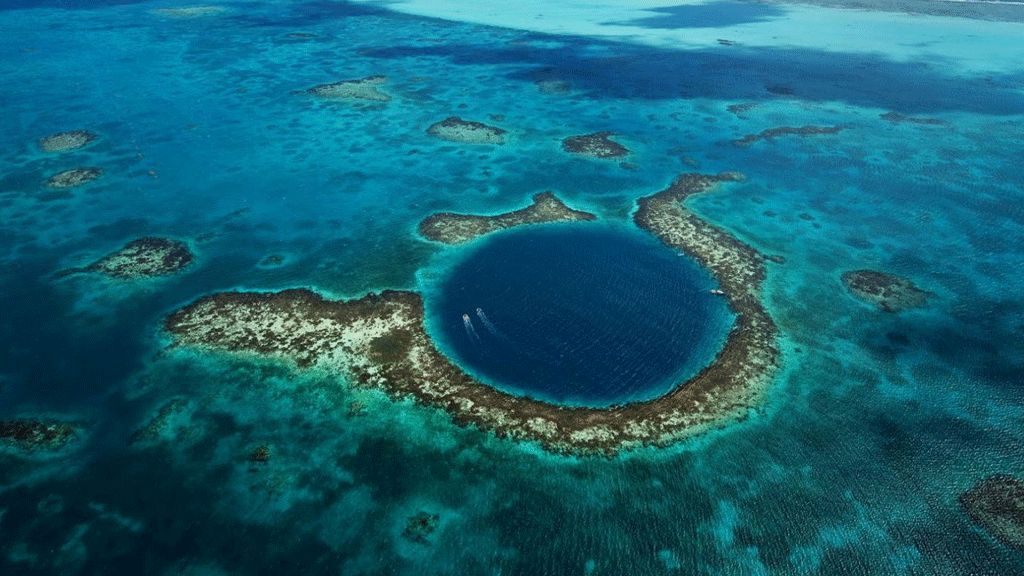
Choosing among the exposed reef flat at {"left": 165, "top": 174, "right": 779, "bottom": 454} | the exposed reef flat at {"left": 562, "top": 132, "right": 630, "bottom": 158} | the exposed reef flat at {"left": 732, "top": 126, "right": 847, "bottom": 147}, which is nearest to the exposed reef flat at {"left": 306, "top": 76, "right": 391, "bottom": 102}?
the exposed reef flat at {"left": 562, "top": 132, "right": 630, "bottom": 158}

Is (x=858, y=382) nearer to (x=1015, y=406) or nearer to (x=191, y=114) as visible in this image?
(x=1015, y=406)

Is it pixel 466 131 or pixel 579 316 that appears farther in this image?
pixel 466 131

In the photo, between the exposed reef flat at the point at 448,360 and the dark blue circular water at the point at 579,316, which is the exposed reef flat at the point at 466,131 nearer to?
the dark blue circular water at the point at 579,316

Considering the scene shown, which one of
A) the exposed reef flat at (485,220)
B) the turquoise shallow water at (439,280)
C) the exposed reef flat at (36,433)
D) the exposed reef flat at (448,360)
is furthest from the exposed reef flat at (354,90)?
the exposed reef flat at (36,433)

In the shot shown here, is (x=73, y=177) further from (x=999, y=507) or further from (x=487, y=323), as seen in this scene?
(x=999, y=507)

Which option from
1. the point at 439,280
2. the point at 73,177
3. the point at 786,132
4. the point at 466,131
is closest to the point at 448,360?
the point at 439,280

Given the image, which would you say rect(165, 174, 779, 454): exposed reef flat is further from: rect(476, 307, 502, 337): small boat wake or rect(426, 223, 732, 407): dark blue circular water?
rect(476, 307, 502, 337): small boat wake
